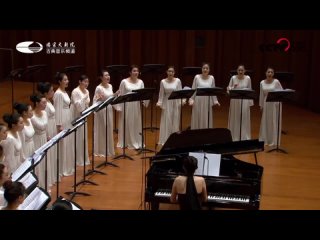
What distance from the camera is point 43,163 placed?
8789 mm

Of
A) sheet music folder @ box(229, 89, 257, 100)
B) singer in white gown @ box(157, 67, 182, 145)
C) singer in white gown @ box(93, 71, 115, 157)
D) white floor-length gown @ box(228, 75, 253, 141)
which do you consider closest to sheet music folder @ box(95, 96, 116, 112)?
singer in white gown @ box(93, 71, 115, 157)

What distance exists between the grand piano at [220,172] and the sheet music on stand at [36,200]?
173 centimetres

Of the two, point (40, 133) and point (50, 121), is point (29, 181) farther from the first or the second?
point (50, 121)

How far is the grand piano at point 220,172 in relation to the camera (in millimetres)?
7121

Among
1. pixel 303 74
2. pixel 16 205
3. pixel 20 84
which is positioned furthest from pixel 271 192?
pixel 20 84

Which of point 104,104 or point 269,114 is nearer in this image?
point 104,104

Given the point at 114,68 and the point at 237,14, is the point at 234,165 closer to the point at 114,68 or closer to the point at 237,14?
the point at 237,14

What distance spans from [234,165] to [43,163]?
10.1 ft

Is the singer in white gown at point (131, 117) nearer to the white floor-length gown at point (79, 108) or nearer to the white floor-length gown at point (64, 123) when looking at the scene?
the white floor-length gown at point (79, 108)

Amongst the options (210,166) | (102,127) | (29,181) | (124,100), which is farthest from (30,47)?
(29,181)

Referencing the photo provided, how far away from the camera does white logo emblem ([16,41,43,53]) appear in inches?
680

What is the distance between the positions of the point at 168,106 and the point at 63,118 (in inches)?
104

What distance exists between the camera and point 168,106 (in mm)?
11578

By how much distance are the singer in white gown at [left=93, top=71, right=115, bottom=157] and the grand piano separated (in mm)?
3165
